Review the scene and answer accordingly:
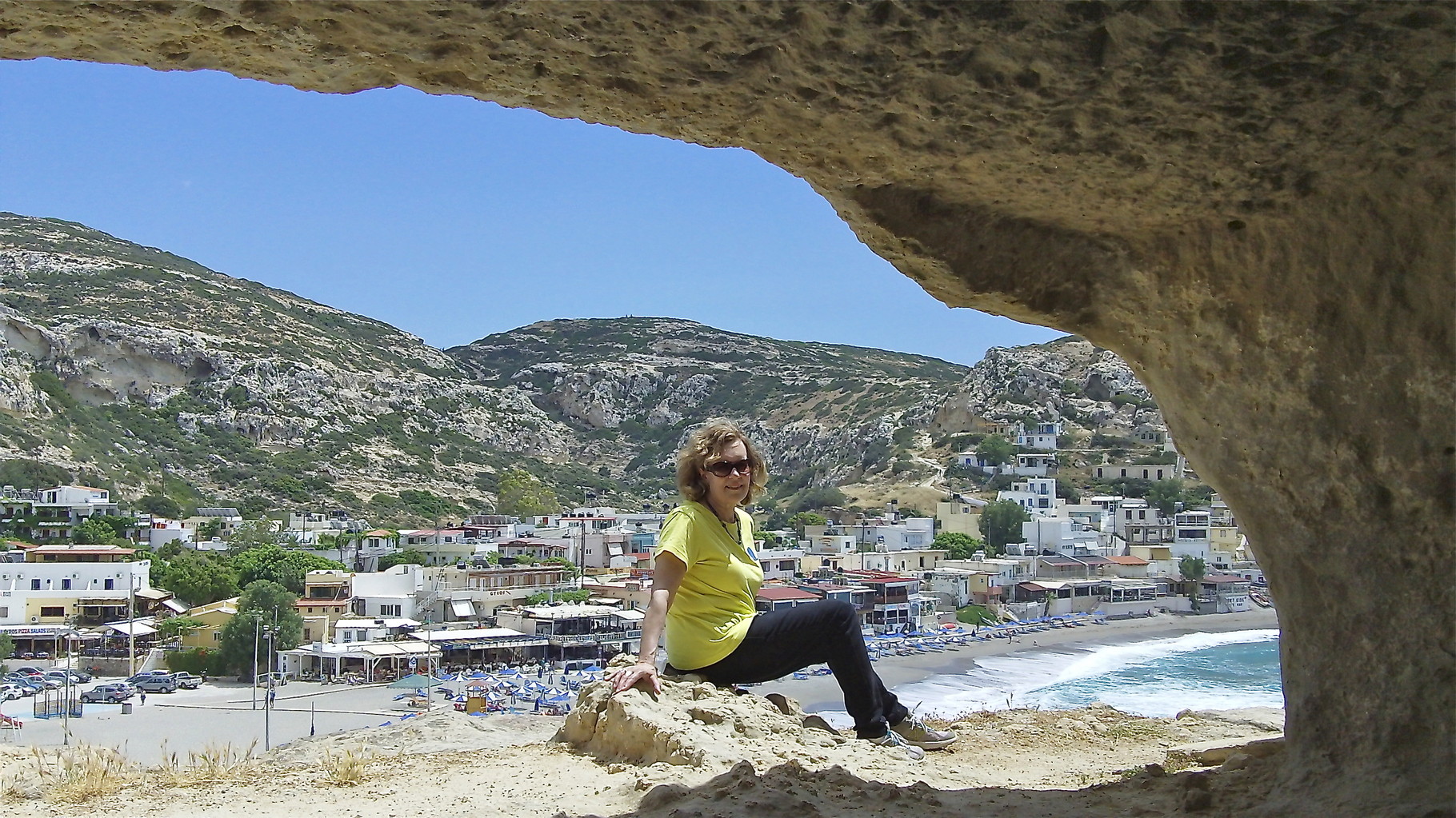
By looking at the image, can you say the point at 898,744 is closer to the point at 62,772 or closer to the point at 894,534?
the point at 62,772

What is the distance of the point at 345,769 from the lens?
470cm

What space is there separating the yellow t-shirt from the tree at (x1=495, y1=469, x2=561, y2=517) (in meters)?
75.8

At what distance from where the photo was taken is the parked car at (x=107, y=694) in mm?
30281

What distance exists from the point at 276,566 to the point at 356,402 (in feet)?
145

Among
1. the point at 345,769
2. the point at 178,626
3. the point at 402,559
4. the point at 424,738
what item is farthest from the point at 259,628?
the point at 345,769

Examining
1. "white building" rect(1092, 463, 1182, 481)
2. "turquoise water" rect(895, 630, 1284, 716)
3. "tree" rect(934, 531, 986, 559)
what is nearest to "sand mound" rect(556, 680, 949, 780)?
"turquoise water" rect(895, 630, 1284, 716)

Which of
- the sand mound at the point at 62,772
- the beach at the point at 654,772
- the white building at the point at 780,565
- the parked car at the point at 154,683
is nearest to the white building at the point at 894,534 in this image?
the white building at the point at 780,565

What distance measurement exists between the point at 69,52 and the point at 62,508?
2549 inches

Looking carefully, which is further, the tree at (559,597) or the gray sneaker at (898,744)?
the tree at (559,597)

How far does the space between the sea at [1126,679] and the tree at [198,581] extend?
28.3 meters

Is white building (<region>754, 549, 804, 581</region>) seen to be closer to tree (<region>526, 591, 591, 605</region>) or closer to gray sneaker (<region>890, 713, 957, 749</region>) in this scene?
tree (<region>526, 591, 591, 605</region>)

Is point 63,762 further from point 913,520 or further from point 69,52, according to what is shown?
point 913,520

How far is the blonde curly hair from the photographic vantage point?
479 centimetres

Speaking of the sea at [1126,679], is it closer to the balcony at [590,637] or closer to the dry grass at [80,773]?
the balcony at [590,637]
